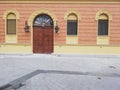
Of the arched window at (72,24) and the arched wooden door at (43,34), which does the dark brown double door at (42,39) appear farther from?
the arched window at (72,24)

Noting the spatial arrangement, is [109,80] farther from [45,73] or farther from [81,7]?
[81,7]

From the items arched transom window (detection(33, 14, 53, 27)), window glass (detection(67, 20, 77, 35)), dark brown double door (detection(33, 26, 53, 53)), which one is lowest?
dark brown double door (detection(33, 26, 53, 53))

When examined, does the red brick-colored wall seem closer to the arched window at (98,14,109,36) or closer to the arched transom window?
the arched window at (98,14,109,36)

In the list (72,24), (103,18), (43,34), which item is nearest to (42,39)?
(43,34)

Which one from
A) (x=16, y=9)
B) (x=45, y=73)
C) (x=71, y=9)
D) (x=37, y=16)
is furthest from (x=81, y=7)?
(x=45, y=73)

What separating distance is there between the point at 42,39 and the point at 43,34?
50cm

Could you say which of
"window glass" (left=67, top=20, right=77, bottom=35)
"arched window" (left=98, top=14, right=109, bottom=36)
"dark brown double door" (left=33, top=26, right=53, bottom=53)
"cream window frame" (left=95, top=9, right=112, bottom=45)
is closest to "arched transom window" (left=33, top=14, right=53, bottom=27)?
"dark brown double door" (left=33, top=26, right=53, bottom=53)

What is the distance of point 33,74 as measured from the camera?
1470 cm

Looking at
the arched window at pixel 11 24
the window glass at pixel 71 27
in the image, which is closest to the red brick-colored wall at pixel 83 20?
the window glass at pixel 71 27

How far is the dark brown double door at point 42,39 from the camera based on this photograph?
87.8 ft

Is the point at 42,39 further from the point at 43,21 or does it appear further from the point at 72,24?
the point at 72,24

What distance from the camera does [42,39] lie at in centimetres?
2689

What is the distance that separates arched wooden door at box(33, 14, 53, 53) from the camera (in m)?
26.8

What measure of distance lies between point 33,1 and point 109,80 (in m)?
15.2
